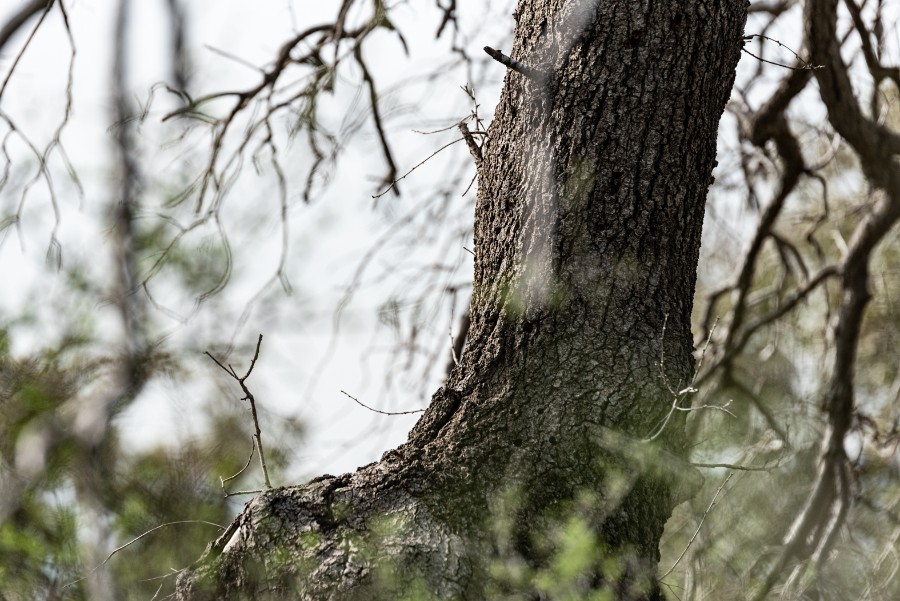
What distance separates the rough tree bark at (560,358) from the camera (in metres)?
1.55

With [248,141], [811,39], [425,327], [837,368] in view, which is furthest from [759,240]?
[248,141]

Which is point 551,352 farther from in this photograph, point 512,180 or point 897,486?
point 897,486

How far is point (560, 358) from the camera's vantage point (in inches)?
64.1

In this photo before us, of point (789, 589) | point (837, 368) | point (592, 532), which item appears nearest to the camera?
point (592, 532)

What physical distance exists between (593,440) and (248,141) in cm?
183

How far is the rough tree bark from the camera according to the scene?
1555 mm

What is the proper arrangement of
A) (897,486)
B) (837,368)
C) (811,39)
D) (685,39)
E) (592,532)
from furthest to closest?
1. (897,486)
2. (837,368)
3. (811,39)
4. (685,39)
5. (592,532)

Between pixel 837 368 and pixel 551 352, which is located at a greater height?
pixel 837 368

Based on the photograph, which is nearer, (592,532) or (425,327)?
(592,532)

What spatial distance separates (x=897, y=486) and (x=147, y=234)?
11.2 feet

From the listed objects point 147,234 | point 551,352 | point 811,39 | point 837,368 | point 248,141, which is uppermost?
point 147,234

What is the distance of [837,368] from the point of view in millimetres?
3654

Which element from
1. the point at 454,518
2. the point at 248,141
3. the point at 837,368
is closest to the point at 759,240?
the point at 837,368

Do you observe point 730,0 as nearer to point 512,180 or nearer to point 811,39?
point 512,180
